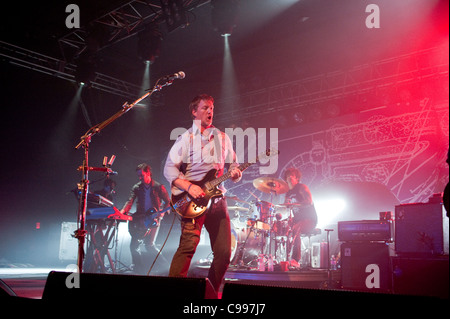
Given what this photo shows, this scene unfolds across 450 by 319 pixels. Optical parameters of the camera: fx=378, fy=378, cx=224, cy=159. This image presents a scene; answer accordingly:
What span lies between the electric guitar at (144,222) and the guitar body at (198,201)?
4.15 meters

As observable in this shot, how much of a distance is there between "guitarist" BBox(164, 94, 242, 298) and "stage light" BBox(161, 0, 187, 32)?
5.28 meters

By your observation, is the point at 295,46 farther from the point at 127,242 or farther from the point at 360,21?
the point at 127,242

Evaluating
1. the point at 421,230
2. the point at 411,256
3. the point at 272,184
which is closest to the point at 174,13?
the point at 272,184

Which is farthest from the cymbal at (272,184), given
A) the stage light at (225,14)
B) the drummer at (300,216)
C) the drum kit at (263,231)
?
the stage light at (225,14)

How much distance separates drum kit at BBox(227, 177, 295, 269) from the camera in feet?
25.3

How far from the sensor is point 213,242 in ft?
11.0

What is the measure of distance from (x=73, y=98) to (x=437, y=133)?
989 cm

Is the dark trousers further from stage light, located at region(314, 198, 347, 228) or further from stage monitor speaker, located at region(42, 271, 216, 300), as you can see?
stage light, located at region(314, 198, 347, 228)

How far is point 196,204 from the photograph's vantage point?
3.39 m

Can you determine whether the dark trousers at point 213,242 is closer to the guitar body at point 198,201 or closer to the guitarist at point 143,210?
the guitar body at point 198,201

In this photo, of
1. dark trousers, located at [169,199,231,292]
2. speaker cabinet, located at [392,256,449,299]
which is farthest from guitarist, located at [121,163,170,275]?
speaker cabinet, located at [392,256,449,299]

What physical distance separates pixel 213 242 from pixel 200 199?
40cm

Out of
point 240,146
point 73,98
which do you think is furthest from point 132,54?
point 240,146
